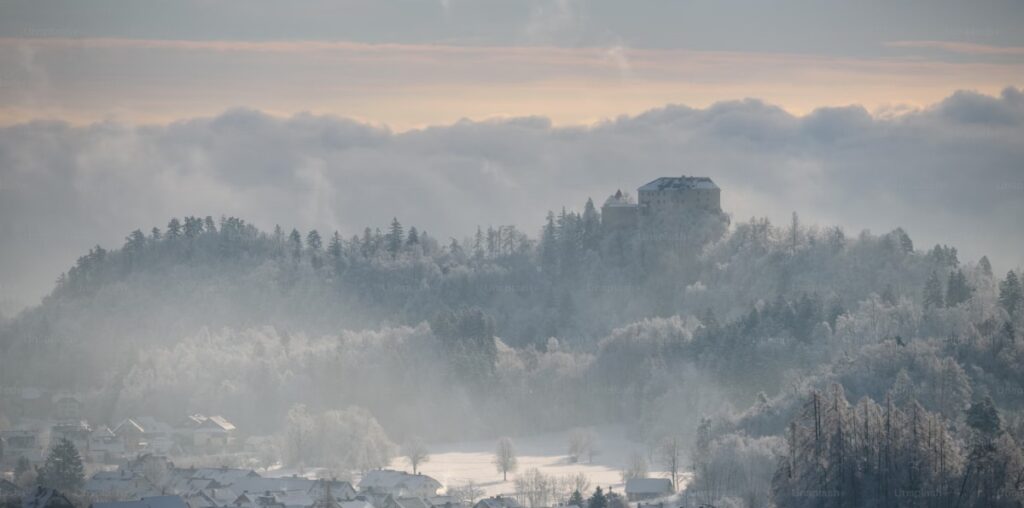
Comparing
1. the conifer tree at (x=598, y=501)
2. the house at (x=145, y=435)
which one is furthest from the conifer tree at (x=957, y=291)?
the house at (x=145, y=435)

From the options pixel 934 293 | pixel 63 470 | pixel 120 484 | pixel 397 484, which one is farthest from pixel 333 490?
pixel 934 293

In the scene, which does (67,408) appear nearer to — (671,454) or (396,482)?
(396,482)

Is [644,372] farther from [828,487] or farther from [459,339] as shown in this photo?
[828,487]

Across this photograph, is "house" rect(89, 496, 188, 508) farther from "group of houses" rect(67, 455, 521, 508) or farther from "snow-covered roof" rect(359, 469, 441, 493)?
"snow-covered roof" rect(359, 469, 441, 493)

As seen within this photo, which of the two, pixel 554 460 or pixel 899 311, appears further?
pixel 899 311

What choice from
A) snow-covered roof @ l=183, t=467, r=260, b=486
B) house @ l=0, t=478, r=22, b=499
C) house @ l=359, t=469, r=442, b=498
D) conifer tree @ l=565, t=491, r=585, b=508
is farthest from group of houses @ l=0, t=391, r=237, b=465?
conifer tree @ l=565, t=491, r=585, b=508

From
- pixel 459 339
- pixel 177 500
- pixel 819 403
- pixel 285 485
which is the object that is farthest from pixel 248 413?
pixel 819 403
